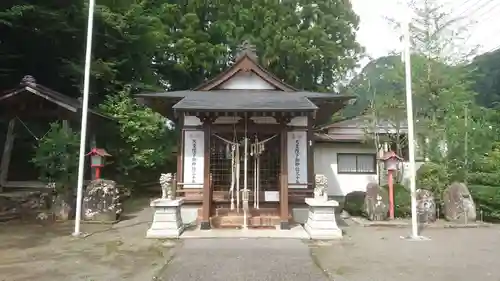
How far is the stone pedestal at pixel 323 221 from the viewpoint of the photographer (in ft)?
35.2

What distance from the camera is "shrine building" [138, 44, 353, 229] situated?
1186cm

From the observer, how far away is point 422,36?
16594 mm

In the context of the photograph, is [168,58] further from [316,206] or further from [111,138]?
[316,206]

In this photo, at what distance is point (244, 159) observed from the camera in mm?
12477

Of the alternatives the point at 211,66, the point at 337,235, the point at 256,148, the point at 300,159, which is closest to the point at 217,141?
the point at 256,148

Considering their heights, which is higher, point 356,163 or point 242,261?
point 356,163

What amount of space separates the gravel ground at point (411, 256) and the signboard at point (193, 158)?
4709 mm

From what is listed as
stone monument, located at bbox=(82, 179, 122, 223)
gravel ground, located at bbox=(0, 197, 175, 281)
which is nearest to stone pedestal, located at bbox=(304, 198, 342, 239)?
gravel ground, located at bbox=(0, 197, 175, 281)

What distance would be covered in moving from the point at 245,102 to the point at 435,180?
24.2 feet

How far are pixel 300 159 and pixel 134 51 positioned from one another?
11.9 m

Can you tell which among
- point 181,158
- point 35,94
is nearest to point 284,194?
point 181,158

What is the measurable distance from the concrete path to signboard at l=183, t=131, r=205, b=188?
10.1ft

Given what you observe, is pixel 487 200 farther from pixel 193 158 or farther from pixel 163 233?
pixel 163 233

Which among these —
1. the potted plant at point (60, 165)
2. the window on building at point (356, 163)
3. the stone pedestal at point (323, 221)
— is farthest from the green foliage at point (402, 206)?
the potted plant at point (60, 165)
